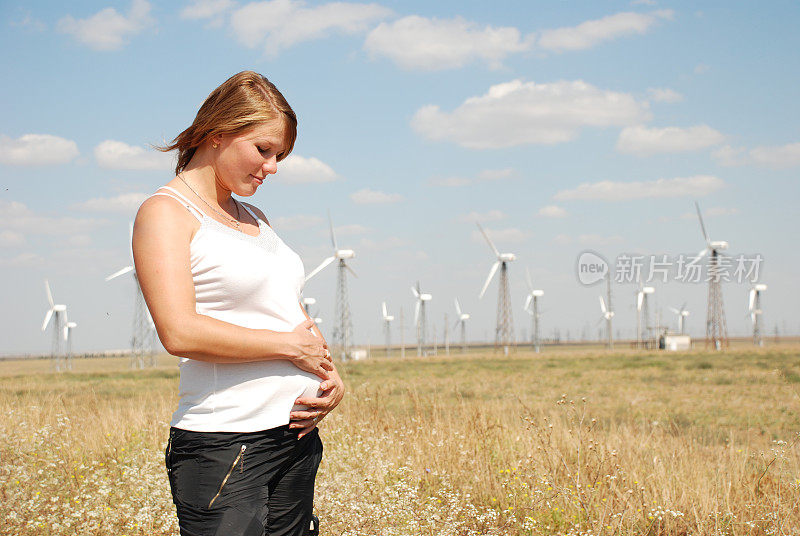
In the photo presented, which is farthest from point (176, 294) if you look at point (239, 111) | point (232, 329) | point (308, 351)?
point (239, 111)

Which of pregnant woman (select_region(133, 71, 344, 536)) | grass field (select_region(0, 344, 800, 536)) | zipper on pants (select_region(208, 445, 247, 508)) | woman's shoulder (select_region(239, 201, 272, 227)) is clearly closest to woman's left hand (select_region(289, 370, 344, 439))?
pregnant woman (select_region(133, 71, 344, 536))

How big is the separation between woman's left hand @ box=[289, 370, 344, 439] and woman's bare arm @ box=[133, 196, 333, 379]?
0.27 m

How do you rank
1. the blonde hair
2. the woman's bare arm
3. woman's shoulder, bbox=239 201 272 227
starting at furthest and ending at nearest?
woman's shoulder, bbox=239 201 272 227 → the blonde hair → the woman's bare arm

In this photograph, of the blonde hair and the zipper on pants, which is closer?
the zipper on pants

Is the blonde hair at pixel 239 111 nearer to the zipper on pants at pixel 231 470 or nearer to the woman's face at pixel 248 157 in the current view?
the woman's face at pixel 248 157

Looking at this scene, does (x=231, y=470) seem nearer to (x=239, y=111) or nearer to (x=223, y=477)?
(x=223, y=477)

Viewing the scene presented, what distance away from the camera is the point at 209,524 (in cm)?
193

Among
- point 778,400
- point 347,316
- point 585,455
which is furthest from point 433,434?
point 347,316

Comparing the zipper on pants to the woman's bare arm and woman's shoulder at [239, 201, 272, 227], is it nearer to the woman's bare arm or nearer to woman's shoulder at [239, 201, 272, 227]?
the woman's bare arm

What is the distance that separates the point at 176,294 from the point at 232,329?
182mm

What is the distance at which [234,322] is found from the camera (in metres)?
Result: 2.03

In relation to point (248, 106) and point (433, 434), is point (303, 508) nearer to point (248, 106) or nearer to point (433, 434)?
point (248, 106)

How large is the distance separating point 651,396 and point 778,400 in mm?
3318

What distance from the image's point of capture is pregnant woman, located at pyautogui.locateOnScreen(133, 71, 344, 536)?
1.90 m
